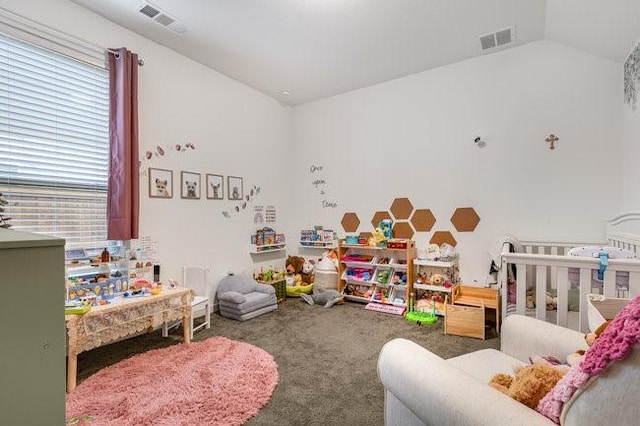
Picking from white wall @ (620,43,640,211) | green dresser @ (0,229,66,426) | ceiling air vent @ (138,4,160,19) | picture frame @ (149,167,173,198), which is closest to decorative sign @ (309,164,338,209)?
picture frame @ (149,167,173,198)

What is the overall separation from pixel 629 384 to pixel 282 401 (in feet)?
5.16

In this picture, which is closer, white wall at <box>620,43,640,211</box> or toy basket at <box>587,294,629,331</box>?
toy basket at <box>587,294,629,331</box>

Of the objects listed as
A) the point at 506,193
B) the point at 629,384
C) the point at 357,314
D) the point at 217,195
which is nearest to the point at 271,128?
the point at 217,195

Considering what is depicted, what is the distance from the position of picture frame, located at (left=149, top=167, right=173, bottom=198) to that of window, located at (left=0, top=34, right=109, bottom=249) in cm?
36

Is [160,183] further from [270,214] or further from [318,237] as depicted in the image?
[318,237]

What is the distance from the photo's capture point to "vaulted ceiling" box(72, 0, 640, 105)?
7.67 feet

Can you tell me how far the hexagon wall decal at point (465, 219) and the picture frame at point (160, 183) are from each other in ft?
9.58

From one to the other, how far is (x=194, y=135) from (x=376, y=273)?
2.50 metres

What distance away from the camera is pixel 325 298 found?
3.61 metres

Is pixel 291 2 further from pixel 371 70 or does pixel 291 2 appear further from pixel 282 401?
pixel 282 401

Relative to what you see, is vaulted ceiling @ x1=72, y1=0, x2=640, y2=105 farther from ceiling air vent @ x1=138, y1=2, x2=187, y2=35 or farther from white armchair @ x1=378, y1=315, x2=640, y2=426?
white armchair @ x1=378, y1=315, x2=640, y2=426

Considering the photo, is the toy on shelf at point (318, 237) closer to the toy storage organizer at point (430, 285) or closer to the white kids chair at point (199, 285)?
the toy storage organizer at point (430, 285)

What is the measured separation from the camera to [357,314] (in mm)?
3256

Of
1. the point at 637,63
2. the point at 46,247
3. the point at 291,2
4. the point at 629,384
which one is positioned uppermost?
the point at 291,2
